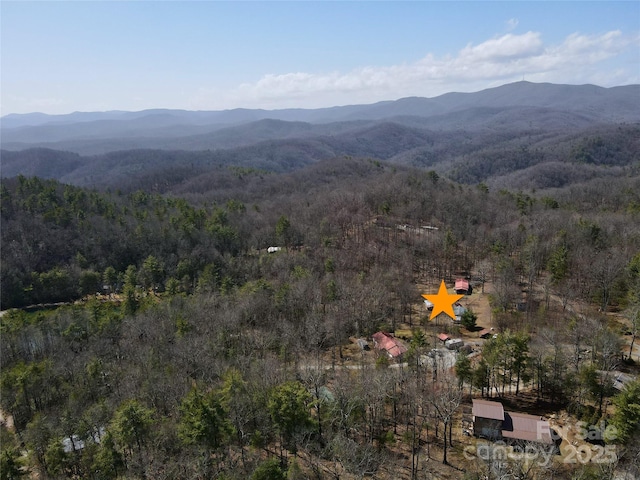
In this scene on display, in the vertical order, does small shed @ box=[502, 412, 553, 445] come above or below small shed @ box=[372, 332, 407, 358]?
above

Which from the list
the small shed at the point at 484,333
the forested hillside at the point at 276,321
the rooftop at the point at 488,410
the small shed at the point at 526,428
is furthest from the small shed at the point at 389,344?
the small shed at the point at 526,428

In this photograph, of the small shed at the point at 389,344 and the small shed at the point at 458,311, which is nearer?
the small shed at the point at 389,344

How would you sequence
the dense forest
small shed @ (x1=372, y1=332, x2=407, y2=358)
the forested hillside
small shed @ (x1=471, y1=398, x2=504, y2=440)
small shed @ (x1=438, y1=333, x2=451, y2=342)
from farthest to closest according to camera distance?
small shed @ (x1=438, y1=333, x2=451, y2=342) → small shed @ (x1=372, y1=332, x2=407, y2=358) → small shed @ (x1=471, y1=398, x2=504, y2=440) → the forested hillside → the dense forest

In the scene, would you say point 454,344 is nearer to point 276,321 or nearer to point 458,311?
point 458,311

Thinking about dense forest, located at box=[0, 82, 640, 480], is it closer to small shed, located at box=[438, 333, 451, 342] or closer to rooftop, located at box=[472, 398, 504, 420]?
small shed, located at box=[438, 333, 451, 342]

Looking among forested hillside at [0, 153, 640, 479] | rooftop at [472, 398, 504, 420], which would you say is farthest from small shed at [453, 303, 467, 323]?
rooftop at [472, 398, 504, 420]

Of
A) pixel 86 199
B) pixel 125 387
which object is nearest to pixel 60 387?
pixel 125 387

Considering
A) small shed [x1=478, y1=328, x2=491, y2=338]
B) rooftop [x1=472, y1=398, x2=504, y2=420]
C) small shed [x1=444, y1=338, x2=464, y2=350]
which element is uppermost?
rooftop [x1=472, y1=398, x2=504, y2=420]

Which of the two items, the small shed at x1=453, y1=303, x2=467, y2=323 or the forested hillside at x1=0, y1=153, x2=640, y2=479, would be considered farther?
the small shed at x1=453, y1=303, x2=467, y2=323

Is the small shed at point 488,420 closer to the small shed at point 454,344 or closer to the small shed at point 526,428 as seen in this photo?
the small shed at point 526,428
